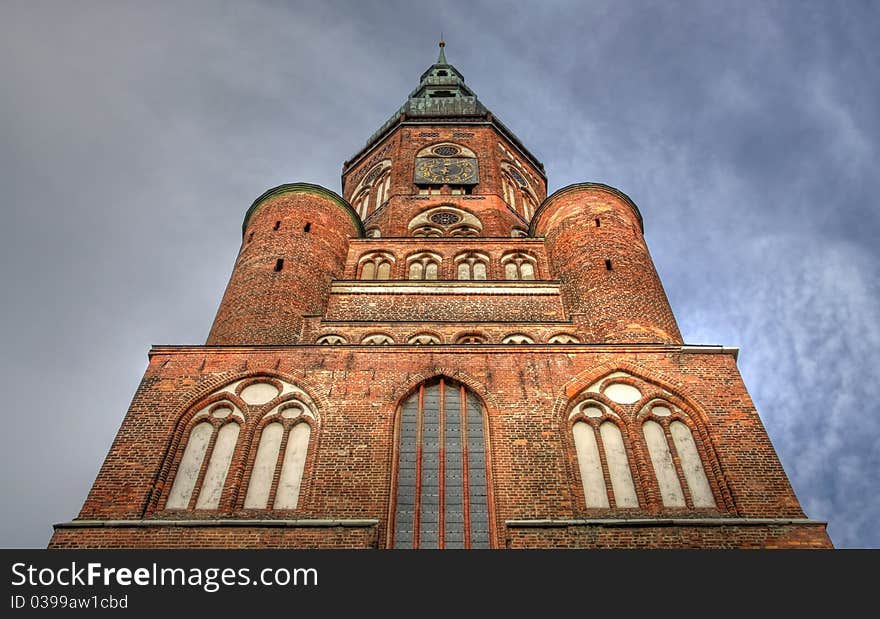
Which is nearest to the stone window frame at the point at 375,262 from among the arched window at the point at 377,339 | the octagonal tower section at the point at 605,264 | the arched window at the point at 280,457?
the arched window at the point at 377,339

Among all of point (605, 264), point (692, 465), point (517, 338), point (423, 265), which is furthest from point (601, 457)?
point (423, 265)

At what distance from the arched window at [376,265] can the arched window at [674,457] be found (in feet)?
32.7

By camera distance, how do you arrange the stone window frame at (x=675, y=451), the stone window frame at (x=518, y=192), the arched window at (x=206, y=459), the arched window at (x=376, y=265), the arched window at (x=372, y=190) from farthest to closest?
the arched window at (x=372, y=190)
the stone window frame at (x=518, y=192)
the arched window at (x=376, y=265)
the arched window at (x=206, y=459)
the stone window frame at (x=675, y=451)

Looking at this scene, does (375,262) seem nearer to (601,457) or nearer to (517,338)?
(517,338)

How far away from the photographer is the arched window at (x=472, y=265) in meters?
21.7

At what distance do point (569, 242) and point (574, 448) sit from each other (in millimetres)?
9357

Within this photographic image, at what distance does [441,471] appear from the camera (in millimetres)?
12938

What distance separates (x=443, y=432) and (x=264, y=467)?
10.3ft

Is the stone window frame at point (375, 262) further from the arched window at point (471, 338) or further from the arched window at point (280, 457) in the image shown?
the arched window at point (280, 457)

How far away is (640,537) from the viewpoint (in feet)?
38.1

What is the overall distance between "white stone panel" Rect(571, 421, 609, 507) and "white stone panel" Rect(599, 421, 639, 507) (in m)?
0.17

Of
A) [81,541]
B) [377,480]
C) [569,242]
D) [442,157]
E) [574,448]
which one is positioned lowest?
[81,541]

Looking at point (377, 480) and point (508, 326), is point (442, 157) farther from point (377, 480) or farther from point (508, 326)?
point (377, 480)

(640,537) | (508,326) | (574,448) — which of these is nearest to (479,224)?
(508,326)
